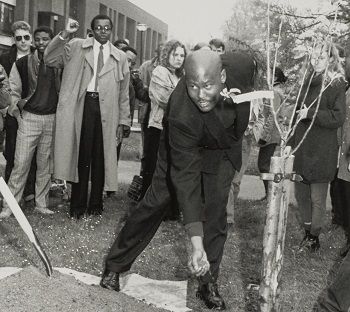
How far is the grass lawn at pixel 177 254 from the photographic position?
4.65 meters

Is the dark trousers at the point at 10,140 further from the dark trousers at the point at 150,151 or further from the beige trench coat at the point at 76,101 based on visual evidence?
the dark trousers at the point at 150,151

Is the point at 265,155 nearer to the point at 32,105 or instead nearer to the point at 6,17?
the point at 32,105

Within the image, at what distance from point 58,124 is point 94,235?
124cm

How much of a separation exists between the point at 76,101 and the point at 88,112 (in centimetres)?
16

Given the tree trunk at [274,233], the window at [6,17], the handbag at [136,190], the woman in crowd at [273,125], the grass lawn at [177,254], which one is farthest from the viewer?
the window at [6,17]

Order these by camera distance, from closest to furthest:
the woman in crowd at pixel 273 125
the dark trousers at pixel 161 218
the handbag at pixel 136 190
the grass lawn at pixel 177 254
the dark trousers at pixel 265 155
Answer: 1. the dark trousers at pixel 161 218
2. the grass lawn at pixel 177 254
3. the woman in crowd at pixel 273 125
4. the dark trousers at pixel 265 155
5. the handbag at pixel 136 190

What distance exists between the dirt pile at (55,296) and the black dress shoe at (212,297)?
1.41 ft

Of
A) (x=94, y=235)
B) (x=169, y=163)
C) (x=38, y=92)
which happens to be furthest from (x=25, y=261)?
(x=38, y=92)

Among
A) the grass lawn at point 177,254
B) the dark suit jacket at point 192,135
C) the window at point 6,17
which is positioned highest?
the window at point 6,17

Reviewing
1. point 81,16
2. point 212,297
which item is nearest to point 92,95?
point 212,297

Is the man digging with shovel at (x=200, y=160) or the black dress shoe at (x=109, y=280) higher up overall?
the man digging with shovel at (x=200, y=160)

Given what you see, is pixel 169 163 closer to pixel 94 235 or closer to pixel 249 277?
pixel 249 277

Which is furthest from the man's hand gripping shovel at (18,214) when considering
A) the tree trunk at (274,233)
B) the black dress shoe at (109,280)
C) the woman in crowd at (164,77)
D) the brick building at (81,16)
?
the brick building at (81,16)

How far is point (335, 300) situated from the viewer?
3557 mm
